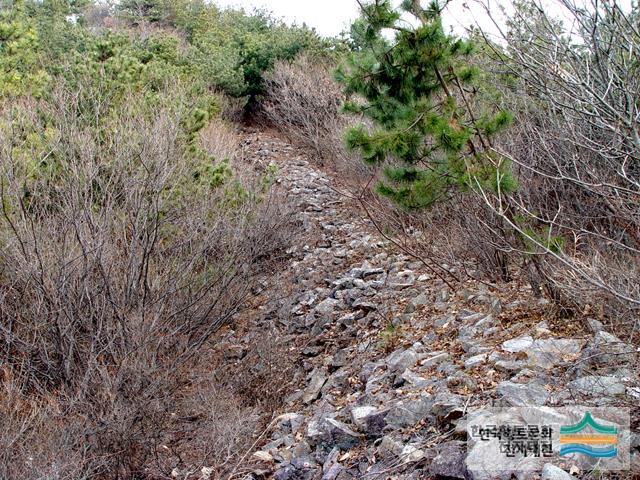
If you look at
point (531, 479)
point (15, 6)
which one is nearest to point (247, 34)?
point (15, 6)

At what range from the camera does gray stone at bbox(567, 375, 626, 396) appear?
11.4 ft

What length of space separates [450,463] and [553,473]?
1.91 ft

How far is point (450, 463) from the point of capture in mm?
3320

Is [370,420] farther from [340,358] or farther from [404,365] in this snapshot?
[340,358]

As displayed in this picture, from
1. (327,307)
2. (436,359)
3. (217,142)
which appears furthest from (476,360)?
(217,142)

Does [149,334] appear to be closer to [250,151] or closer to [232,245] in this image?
[232,245]

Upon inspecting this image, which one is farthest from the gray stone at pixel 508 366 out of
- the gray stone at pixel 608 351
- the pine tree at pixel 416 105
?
the pine tree at pixel 416 105

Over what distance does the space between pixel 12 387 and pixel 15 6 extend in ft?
25.0

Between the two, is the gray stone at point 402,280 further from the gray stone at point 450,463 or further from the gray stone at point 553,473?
the gray stone at point 553,473

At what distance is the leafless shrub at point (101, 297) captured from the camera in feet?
15.4

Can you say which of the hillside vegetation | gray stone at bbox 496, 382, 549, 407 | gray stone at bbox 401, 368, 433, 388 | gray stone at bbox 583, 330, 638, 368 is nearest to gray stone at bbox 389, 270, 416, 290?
the hillside vegetation

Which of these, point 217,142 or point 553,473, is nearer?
point 553,473

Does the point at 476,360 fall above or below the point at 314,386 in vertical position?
above

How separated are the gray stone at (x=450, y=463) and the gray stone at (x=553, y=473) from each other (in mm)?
401
